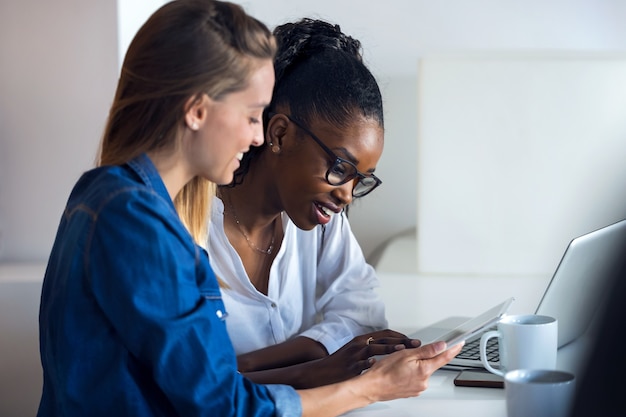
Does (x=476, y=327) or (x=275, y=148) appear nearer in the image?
(x=476, y=327)

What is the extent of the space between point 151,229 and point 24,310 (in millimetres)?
1067

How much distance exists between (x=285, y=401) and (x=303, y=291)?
2.00ft

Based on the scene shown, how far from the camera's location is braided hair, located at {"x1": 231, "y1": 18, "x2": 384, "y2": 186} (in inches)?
57.8

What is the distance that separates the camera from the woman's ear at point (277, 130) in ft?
4.86

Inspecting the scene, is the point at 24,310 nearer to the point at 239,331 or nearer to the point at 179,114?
the point at 239,331

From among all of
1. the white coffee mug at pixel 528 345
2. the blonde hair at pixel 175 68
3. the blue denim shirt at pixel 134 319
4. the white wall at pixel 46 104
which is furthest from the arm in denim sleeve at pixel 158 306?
the white wall at pixel 46 104

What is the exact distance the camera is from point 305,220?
1473 millimetres

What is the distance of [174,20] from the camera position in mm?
1014

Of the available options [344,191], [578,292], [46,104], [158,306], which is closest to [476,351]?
[578,292]

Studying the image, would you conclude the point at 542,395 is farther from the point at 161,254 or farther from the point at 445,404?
the point at 161,254

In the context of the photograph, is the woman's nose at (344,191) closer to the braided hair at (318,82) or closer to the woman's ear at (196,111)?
the braided hair at (318,82)

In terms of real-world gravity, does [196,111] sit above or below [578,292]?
above

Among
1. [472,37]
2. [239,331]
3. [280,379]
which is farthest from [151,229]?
[472,37]

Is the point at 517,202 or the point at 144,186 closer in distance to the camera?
the point at 144,186
